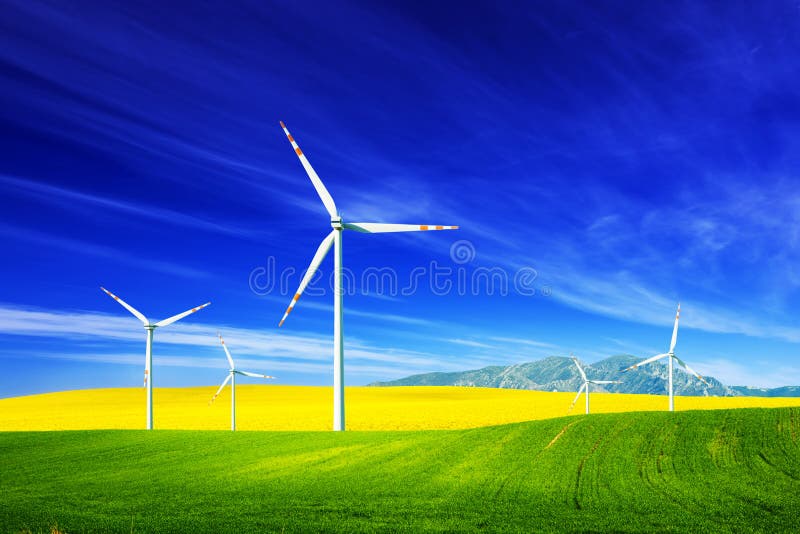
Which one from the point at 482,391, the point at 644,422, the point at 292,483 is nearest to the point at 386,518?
the point at 292,483

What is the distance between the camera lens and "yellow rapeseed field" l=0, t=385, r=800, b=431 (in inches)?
2355

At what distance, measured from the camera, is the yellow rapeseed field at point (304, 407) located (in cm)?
5983

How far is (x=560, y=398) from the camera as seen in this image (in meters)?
94.9

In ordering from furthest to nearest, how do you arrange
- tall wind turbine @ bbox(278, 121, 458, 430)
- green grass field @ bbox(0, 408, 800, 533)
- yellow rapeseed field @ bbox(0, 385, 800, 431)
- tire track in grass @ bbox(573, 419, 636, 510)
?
yellow rapeseed field @ bbox(0, 385, 800, 431) < tall wind turbine @ bbox(278, 121, 458, 430) < tire track in grass @ bbox(573, 419, 636, 510) < green grass field @ bbox(0, 408, 800, 533)

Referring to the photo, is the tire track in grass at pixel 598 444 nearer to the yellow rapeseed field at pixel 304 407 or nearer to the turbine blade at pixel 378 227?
the turbine blade at pixel 378 227

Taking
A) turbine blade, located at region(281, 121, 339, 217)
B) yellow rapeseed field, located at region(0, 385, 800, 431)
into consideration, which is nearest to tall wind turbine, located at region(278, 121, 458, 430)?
turbine blade, located at region(281, 121, 339, 217)

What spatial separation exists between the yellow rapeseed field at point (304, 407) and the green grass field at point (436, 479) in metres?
22.9

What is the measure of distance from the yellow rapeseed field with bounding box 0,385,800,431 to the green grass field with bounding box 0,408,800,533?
902 inches

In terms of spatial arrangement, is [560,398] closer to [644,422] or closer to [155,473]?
[644,422]

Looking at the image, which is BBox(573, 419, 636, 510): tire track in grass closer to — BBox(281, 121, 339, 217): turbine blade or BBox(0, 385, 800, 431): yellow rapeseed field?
BBox(281, 121, 339, 217): turbine blade

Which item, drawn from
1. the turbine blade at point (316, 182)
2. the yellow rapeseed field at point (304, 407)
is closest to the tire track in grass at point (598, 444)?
the turbine blade at point (316, 182)

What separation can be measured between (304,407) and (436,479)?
2610 inches

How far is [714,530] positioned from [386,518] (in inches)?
288

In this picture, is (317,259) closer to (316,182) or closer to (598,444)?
(316,182)
